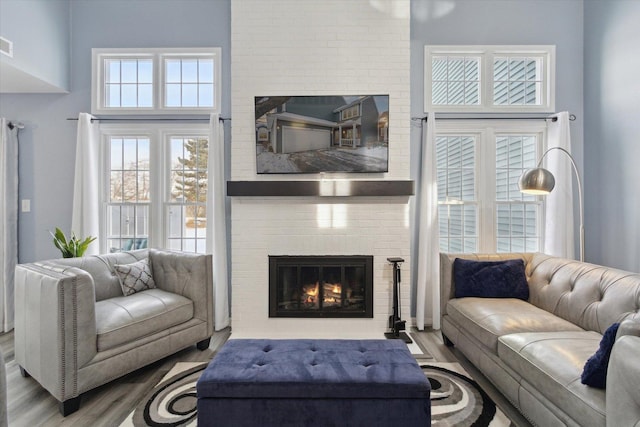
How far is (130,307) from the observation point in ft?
8.02

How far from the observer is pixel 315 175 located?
3314 mm

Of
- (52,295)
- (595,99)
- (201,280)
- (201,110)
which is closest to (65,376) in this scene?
(52,295)

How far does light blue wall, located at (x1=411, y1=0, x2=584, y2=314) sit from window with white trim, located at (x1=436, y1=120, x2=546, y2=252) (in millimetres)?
392

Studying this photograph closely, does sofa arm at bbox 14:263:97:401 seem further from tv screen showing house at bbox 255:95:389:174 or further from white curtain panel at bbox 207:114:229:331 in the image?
tv screen showing house at bbox 255:95:389:174

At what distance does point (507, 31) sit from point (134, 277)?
4.51 metres

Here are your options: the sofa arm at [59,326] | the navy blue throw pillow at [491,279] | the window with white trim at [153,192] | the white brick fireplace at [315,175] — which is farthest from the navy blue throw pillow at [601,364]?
the window with white trim at [153,192]

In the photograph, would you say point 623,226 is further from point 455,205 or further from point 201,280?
point 201,280

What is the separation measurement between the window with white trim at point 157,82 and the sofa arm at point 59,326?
2.22 m

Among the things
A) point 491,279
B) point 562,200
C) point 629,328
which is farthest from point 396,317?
point 562,200

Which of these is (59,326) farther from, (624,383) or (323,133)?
(624,383)

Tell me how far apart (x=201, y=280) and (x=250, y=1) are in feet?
8.96

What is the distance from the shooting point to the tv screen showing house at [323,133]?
3.24 meters

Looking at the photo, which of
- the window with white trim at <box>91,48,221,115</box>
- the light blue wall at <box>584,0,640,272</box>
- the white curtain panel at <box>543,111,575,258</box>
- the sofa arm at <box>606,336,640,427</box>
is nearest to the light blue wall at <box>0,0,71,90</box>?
the window with white trim at <box>91,48,221,115</box>

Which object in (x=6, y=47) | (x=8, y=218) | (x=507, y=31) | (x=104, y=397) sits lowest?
(x=104, y=397)
